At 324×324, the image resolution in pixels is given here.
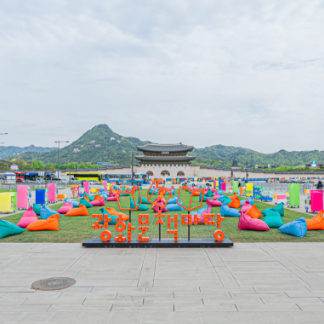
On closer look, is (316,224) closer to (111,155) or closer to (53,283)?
(53,283)

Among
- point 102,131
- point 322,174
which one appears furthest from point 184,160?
point 102,131

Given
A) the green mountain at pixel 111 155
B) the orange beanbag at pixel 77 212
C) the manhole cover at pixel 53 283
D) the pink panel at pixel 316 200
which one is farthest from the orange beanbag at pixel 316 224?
the green mountain at pixel 111 155

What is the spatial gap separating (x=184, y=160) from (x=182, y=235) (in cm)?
7561

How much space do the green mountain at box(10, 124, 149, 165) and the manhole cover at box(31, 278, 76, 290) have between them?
432 feet

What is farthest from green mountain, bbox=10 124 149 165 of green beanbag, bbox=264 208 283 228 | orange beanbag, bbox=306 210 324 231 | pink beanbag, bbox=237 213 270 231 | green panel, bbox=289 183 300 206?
orange beanbag, bbox=306 210 324 231

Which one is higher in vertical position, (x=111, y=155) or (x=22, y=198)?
(x=111, y=155)

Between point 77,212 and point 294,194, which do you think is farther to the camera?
point 294,194

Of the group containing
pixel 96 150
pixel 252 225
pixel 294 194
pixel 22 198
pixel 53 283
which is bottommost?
pixel 53 283

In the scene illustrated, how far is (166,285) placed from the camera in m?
5.91

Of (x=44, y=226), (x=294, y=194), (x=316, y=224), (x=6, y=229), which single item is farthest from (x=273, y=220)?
(x=6, y=229)

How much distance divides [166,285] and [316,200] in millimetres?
12823

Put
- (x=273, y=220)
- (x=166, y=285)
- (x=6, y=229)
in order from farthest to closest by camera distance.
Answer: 1. (x=273, y=220)
2. (x=6, y=229)
3. (x=166, y=285)

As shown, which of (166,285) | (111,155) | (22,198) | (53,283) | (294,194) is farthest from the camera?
(111,155)

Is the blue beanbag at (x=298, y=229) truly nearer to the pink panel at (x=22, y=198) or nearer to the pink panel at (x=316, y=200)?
the pink panel at (x=316, y=200)
